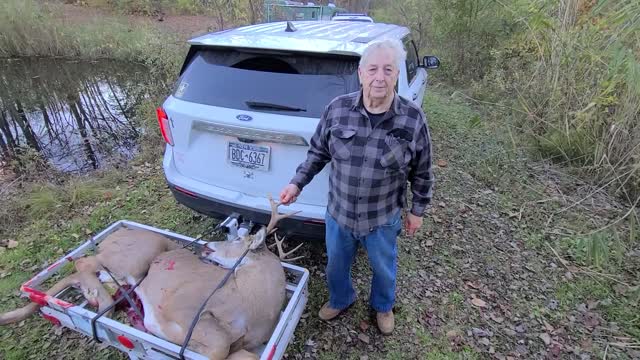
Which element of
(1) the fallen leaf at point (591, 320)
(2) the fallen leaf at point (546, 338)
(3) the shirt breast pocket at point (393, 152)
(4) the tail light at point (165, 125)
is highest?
(3) the shirt breast pocket at point (393, 152)

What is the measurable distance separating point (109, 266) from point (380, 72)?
1766mm

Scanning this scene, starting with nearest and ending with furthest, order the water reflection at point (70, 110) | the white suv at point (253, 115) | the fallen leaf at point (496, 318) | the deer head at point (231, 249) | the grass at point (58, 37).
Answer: the deer head at point (231, 249) < the white suv at point (253, 115) < the fallen leaf at point (496, 318) < the water reflection at point (70, 110) < the grass at point (58, 37)

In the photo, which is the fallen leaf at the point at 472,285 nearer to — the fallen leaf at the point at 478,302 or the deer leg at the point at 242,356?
the fallen leaf at the point at 478,302

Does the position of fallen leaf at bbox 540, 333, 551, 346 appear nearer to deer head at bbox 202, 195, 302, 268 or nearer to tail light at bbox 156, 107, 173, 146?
deer head at bbox 202, 195, 302, 268

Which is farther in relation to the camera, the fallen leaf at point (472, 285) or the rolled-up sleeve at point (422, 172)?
the fallen leaf at point (472, 285)

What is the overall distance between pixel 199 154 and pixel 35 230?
2.28 m

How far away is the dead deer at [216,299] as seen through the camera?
1.71 m

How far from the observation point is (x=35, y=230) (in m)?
3.67

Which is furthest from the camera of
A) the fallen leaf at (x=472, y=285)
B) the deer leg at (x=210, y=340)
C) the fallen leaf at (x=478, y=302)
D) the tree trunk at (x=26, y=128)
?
the tree trunk at (x=26, y=128)

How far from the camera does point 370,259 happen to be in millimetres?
2359

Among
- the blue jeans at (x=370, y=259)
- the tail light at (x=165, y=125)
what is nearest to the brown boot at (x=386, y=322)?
the blue jeans at (x=370, y=259)

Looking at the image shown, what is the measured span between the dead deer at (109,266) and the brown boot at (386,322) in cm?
157

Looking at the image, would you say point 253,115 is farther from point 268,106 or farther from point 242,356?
point 242,356

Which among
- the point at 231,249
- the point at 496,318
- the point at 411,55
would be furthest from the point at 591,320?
the point at 411,55
